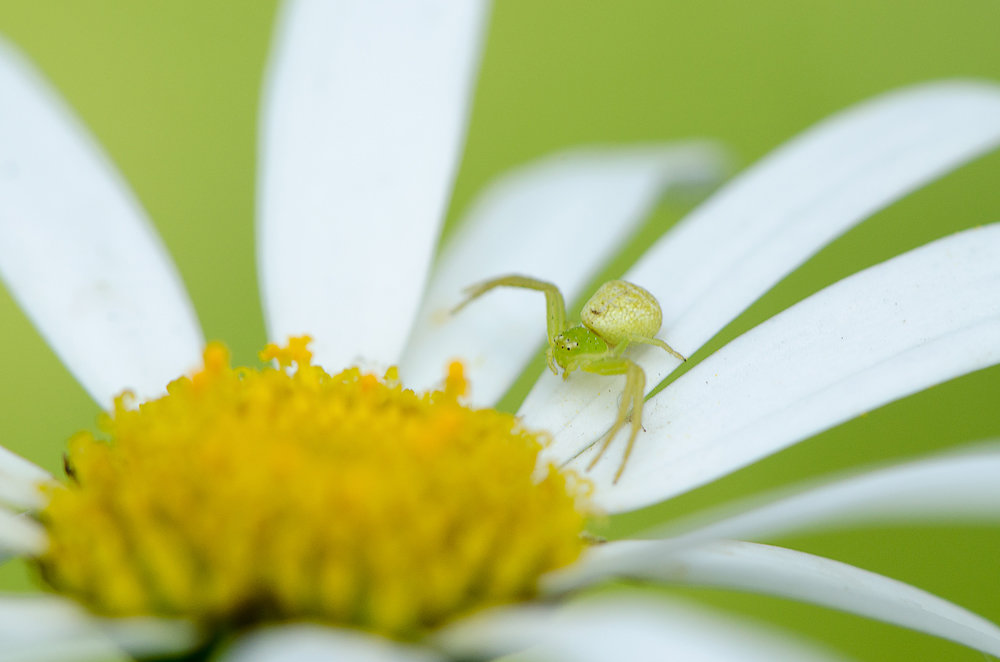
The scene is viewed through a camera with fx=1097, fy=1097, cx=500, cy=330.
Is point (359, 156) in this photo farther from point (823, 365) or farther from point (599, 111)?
point (599, 111)

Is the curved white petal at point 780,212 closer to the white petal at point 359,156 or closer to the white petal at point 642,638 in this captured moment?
the white petal at point 359,156

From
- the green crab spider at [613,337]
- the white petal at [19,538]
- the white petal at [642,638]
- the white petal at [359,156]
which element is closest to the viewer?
the white petal at [642,638]

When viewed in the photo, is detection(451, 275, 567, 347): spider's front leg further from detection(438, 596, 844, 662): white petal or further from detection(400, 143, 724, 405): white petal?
detection(438, 596, 844, 662): white petal

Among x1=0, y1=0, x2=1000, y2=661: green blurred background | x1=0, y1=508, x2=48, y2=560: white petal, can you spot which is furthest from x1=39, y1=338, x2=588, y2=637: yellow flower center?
x1=0, y1=0, x2=1000, y2=661: green blurred background

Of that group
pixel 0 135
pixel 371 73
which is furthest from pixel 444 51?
pixel 0 135

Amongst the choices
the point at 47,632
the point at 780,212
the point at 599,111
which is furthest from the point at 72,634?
the point at 599,111

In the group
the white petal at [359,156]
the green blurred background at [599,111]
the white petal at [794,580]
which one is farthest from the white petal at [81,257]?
the green blurred background at [599,111]
